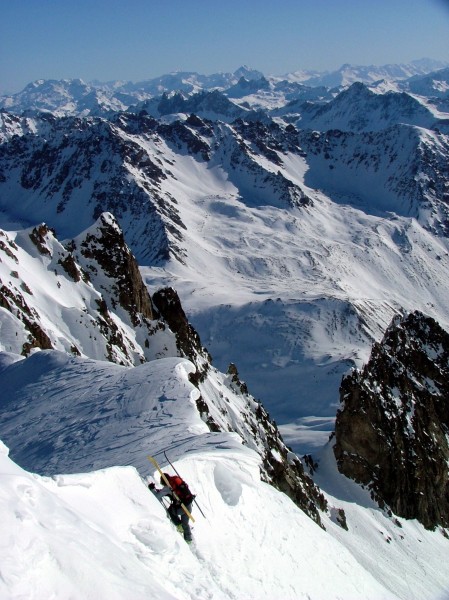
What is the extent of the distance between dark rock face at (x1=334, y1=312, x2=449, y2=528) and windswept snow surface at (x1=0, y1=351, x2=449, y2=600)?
2672 centimetres

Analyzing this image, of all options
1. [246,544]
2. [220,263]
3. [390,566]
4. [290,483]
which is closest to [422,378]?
[390,566]

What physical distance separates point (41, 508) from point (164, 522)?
3.13 m

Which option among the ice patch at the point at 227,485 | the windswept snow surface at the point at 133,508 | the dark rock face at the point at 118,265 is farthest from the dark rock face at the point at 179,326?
the ice patch at the point at 227,485

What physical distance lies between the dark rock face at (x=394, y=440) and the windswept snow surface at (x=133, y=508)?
26716 mm

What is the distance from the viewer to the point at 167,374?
2394 cm

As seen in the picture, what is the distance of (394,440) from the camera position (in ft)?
162

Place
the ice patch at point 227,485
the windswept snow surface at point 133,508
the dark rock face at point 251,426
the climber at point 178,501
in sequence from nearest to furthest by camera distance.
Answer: the windswept snow surface at point 133,508
the climber at point 178,501
the ice patch at point 227,485
the dark rock face at point 251,426

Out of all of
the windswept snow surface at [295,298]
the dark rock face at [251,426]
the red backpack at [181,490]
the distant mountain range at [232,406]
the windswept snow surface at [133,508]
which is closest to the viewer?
the windswept snow surface at [133,508]

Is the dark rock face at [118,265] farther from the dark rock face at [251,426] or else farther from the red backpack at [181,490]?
the red backpack at [181,490]

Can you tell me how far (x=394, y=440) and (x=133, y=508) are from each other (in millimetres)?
42586

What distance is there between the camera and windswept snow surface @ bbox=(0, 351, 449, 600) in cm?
770

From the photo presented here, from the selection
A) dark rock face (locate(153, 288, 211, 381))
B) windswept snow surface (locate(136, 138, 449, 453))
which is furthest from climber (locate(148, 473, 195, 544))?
windswept snow surface (locate(136, 138, 449, 453))

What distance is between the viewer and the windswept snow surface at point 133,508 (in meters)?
7.70

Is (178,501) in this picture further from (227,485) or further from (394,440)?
(394,440)
